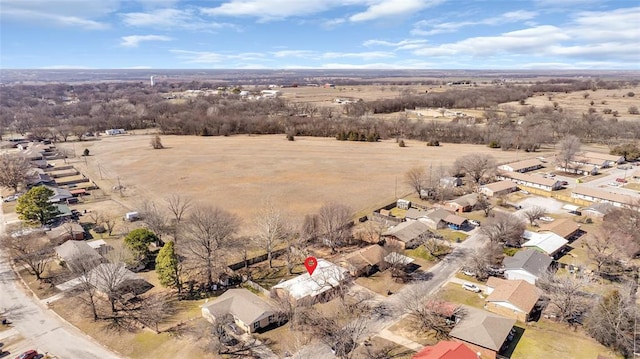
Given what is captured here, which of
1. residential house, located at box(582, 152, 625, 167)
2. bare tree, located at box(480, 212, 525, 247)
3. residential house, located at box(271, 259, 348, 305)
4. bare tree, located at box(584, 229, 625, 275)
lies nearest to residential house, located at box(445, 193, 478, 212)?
bare tree, located at box(480, 212, 525, 247)

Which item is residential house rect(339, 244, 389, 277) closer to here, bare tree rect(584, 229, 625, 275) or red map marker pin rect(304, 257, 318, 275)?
red map marker pin rect(304, 257, 318, 275)

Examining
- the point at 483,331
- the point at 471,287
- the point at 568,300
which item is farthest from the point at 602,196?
the point at 483,331

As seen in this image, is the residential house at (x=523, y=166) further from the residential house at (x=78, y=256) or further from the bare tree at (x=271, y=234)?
the residential house at (x=78, y=256)

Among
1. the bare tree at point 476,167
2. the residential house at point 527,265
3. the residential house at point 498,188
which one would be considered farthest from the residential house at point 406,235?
the bare tree at point 476,167

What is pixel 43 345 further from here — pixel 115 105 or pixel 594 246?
pixel 115 105

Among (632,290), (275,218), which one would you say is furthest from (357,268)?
(632,290)
